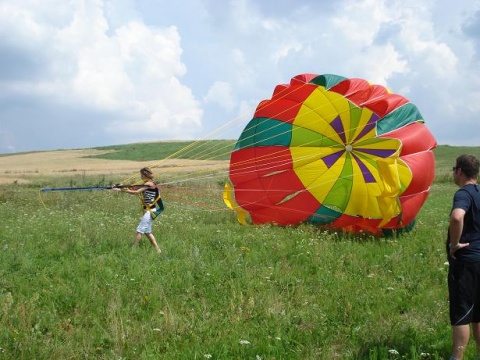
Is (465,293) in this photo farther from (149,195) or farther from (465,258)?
(149,195)

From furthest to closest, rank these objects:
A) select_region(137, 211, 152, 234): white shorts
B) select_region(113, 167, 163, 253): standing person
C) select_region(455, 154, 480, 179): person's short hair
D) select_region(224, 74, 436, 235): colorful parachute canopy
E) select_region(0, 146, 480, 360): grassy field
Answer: select_region(224, 74, 436, 235): colorful parachute canopy < select_region(113, 167, 163, 253): standing person < select_region(137, 211, 152, 234): white shorts < select_region(0, 146, 480, 360): grassy field < select_region(455, 154, 480, 179): person's short hair

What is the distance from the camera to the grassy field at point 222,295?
16.1 feet

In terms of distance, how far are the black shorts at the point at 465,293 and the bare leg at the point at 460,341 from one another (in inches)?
1.9

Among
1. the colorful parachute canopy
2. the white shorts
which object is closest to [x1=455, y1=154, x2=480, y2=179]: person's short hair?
the colorful parachute canopy

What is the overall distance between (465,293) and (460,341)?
0.40 m

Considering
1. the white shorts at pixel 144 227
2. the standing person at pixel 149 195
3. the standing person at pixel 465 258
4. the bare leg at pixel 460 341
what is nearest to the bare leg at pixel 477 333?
the standing person at pixel 465 258

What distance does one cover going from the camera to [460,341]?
446 cm

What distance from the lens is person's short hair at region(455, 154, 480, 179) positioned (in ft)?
15.3

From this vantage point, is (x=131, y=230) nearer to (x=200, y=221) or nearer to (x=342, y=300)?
(x=200, y=221)

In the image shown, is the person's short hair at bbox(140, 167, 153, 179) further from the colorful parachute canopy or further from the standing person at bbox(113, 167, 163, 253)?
the colorful parachute canopy

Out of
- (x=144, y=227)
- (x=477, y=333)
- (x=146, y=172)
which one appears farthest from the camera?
(x=146, y=172)

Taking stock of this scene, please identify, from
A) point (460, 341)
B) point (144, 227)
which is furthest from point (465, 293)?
point (144, 227)

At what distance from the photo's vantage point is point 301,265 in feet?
25.6

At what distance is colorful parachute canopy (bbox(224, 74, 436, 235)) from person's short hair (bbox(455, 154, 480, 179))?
14.7ft
